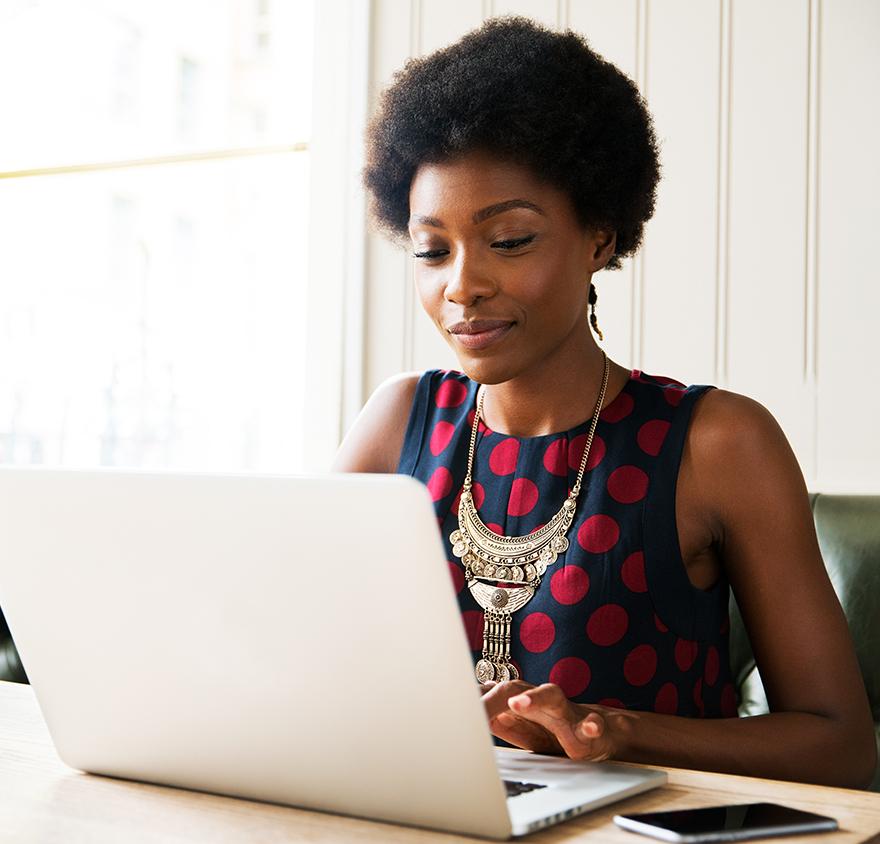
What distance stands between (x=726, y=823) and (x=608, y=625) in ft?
1.90

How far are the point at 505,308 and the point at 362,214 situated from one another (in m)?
1.18

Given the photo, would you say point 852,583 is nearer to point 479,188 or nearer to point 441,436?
point 441,436

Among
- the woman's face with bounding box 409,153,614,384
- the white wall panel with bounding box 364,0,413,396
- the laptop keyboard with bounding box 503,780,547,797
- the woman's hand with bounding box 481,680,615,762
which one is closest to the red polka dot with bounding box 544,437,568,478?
the woman's face with bounding box 409,153,614,384

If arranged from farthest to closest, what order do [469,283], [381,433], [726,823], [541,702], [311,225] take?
[311,225], [381,433], [469,283], [541,702], [726,823]

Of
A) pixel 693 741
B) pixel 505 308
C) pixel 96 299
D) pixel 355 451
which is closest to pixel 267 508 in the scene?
pixel 693 741

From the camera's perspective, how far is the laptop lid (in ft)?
2.06

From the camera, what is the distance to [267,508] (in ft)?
2.13

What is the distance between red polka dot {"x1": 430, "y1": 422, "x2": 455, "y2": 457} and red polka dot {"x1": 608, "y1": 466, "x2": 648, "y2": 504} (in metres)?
→ 0.24

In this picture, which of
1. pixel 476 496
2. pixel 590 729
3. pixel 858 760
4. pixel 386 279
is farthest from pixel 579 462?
pixel 386 279

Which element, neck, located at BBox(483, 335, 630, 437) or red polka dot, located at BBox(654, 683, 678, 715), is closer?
red polka dot, located at BBox(654, 683, 678, 715)

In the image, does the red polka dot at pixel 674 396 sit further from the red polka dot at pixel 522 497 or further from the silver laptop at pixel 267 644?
the silver laptop at pixel 267 644

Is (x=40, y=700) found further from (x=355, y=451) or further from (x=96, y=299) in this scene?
(x=96, y=299)

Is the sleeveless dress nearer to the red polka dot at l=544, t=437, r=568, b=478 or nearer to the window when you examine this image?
the red polka dot at l=544, t=437, r=568, b=478

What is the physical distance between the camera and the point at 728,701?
1347 millimetres
